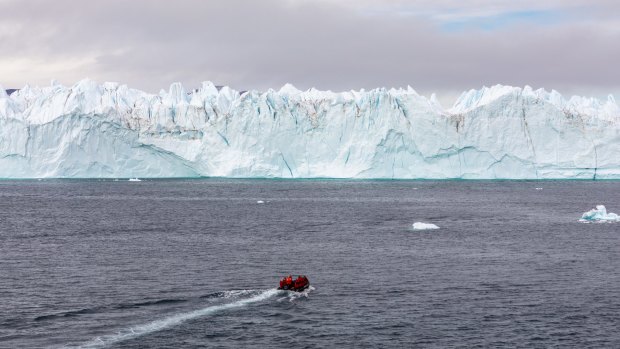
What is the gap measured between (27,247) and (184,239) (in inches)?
363

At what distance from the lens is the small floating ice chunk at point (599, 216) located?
2248 inches

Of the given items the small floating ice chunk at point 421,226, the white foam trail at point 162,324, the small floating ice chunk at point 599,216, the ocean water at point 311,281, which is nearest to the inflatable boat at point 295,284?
the ocean water at point 311,281

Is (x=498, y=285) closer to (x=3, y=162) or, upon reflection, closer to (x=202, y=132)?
(x=202, y=132)

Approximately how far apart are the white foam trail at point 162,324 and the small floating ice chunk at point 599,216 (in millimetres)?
35531

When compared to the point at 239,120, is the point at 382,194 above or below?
below

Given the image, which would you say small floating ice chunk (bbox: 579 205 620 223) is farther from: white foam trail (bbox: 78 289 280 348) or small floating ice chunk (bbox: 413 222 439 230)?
white foam trail (bbox: 78 289 280 348)

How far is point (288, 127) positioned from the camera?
10100 cm

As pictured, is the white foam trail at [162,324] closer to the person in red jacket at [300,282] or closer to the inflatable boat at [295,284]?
the inflatable boat at [295,284]

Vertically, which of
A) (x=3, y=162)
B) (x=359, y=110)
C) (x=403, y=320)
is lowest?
(x=403, y=320)

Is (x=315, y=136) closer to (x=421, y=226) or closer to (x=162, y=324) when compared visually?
(x=421, y=226)

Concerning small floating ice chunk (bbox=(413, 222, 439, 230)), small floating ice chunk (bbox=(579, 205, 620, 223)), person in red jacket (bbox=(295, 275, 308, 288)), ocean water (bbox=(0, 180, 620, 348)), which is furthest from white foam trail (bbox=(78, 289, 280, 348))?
small floating ice chunk (bbox=(579, 205, 620, 223))

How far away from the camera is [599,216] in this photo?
57.4 m

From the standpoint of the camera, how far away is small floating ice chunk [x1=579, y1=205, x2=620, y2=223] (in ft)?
187

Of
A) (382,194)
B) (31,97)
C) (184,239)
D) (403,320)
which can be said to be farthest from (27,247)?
(31,97)
